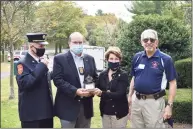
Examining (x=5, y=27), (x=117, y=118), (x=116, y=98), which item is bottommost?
(x=117, y=118)

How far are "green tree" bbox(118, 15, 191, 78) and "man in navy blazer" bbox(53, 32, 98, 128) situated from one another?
6076mm

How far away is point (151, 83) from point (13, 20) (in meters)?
8.34

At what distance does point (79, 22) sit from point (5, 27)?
11198 millimetres

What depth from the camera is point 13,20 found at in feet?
36.3

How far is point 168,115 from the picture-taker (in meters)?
3.61

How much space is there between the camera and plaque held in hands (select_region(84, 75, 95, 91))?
3.56m

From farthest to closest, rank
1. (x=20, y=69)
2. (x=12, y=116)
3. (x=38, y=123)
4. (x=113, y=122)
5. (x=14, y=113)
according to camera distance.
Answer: (x=14, y=113) < (x=12, y=116) < (x=113, y=122) < (x=38, y=123) < (x=20, y=69)

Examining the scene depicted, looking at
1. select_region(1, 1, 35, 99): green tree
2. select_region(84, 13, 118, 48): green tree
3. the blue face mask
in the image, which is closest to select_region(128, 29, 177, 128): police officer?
the blue face mask

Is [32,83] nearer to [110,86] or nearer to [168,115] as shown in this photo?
[110,86]

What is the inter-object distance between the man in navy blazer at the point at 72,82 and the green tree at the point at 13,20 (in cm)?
747

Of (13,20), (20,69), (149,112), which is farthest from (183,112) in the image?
(13,20)

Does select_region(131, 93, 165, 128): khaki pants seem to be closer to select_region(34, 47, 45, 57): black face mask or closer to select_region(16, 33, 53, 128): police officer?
select_region(16, 33, 53, 128): police officer

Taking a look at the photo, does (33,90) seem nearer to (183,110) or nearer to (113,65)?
(113,65)

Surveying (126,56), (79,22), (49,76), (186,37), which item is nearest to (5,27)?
(126,56)
